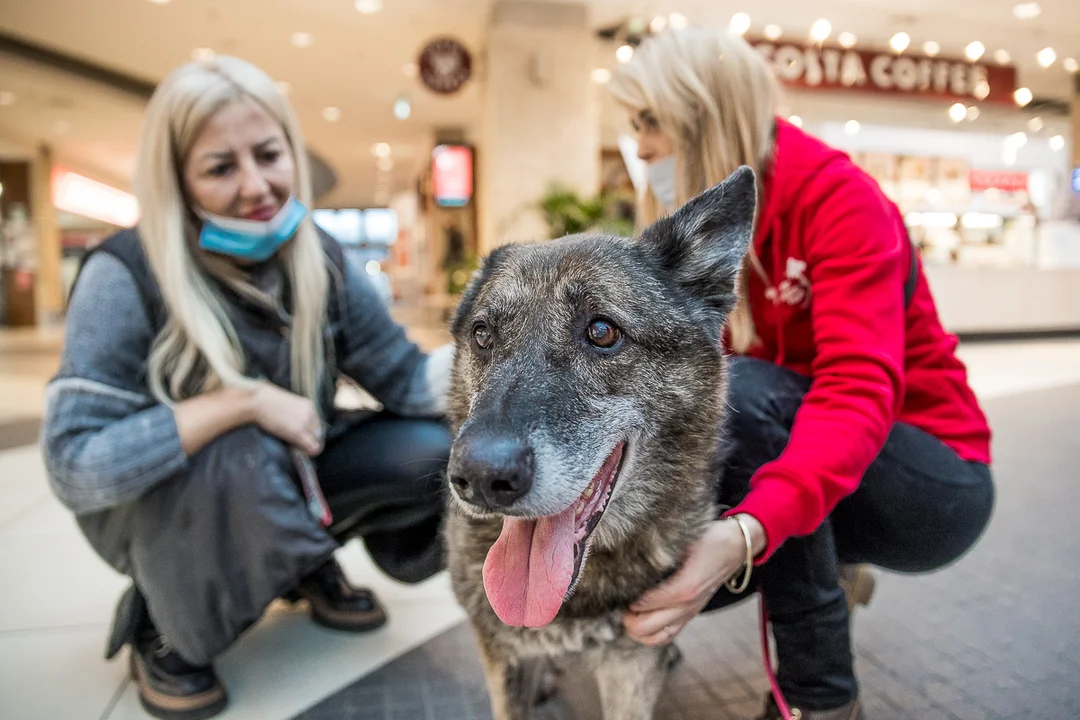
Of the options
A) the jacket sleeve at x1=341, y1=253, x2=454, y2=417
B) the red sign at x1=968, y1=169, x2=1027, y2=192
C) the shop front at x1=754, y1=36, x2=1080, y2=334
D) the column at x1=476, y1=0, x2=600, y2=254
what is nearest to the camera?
the jacket sleeve at x1=341, y1=253, x2=454, y2=417

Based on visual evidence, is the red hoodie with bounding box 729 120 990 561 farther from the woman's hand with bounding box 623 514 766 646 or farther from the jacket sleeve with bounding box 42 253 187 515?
the jacket sleeve with bounding box 42 253 187 515

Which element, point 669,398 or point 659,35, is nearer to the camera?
point 669,398

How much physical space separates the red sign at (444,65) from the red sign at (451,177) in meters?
3.55

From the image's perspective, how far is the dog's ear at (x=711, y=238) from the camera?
1145mm

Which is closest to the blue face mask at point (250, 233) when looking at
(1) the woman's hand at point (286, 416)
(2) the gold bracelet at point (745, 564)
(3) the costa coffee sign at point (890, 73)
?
(1) the woman's hand at point (286, 416)

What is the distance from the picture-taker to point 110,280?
1.59 metres

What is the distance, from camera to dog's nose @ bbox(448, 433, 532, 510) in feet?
2.96

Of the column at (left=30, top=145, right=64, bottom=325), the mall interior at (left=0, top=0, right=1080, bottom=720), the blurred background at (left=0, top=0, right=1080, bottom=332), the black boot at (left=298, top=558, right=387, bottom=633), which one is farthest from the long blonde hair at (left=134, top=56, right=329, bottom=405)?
the column at (left=30, top=145, right=64, bottom=325)

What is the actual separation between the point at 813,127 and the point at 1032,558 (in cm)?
850

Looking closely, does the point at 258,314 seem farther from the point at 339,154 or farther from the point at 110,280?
the point at 339,154

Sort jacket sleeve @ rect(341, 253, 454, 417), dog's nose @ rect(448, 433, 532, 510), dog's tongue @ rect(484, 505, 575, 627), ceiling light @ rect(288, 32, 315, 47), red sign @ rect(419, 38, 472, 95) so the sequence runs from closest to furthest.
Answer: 1. dog's nose @ rect(448, 433, 532, 510)
2. dog's tongue @ rect(484, 505, 575, 627)
3. jacket sleeve @ rect(341, 253, 454, 417)
4. red sign @ rect(419, 38, 472, 95)
5. ceiling light @ rect(288, 32, 315, 47)

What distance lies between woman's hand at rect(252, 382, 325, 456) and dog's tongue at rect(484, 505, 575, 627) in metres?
0.73

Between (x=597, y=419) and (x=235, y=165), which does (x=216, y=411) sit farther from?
(x=597, y=419)

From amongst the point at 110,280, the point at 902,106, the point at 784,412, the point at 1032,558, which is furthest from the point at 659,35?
the point at 902,106
